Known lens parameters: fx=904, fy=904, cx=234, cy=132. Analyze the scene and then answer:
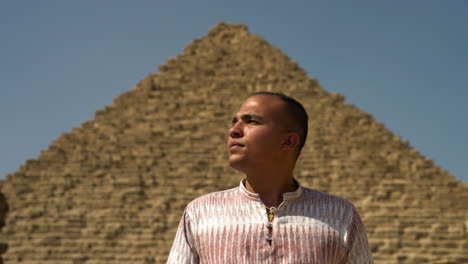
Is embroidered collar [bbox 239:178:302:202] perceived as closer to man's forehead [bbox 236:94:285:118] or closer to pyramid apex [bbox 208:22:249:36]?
Answer: man's forehead [bbox 236:94:285:118]

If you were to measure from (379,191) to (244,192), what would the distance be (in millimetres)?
36417

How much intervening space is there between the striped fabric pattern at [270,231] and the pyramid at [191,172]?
30.1m

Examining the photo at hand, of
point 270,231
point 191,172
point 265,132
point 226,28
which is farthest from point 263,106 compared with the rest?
point 226,28

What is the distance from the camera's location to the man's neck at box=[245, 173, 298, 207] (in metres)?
3.49

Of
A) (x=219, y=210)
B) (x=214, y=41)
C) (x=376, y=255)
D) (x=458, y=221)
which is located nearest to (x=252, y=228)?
(x=219, y=210)

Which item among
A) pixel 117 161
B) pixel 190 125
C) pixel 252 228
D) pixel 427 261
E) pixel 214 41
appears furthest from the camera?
pixel 214 41

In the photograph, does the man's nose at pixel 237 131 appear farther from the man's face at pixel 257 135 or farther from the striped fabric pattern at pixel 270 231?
the striped fabric pattern at pixel 270 231

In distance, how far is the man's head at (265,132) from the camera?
344 centimetres

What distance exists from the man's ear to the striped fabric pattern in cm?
17

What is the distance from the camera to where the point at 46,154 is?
143 ft

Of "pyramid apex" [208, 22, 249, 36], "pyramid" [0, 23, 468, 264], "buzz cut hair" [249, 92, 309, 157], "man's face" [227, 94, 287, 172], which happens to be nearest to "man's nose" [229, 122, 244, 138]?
"man's face" [227, 94, 287, 172]

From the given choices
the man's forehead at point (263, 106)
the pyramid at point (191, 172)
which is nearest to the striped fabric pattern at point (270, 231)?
the man's forehead at point (263, 106)

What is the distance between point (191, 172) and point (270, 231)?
125 ft

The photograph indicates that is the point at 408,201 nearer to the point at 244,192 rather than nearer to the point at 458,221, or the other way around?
the point at 458,221
